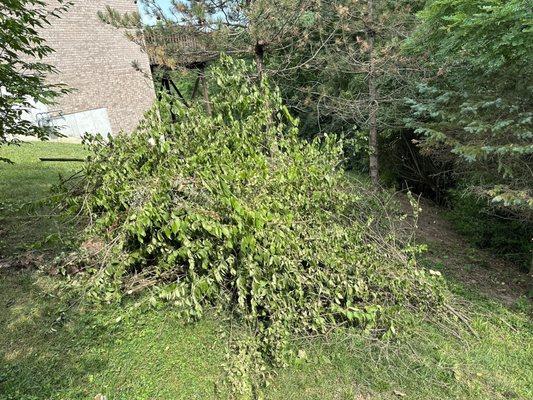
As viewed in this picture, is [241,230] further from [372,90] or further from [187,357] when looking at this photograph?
[372,90]

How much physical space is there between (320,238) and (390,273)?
0.78 meters

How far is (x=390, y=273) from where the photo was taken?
3658 mm

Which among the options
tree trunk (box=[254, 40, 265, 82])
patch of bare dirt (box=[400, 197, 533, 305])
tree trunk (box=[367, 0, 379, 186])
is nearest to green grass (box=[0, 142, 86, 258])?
tree trunk (box=[254, 40, 265, 82])

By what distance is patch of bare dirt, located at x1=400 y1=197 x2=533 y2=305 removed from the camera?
4.73 meters

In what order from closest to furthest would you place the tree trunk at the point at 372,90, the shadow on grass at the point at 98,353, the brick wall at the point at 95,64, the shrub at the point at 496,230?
the shadow on grass at the point at 98,353, the shrub at the point at 496,230, the tree trunk at the point at 372,90, the brick wall at the point at 95,64

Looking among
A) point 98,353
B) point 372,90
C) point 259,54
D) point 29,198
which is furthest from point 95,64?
point 98,353

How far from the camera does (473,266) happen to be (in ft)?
18.0

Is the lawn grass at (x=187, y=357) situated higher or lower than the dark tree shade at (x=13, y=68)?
lower

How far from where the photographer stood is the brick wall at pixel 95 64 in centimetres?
1311

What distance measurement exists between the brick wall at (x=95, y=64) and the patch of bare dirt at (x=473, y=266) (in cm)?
975

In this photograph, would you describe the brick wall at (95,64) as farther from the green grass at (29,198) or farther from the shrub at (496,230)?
the shrub at (496,230)

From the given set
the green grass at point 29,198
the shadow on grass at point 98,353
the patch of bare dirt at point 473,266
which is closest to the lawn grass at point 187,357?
the shadow on grass at point 98,353

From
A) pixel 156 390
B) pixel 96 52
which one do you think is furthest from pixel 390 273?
pixel 96 52

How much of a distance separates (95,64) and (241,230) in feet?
44.7
